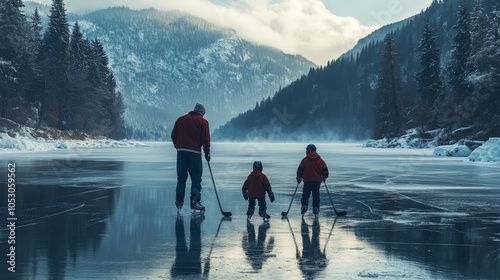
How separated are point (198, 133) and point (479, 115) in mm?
47129

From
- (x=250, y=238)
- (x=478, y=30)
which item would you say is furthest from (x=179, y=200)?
(x=478, y=30)

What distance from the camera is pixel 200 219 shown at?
885 cm

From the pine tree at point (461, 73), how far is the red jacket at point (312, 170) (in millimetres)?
51891

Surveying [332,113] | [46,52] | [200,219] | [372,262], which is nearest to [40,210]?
[200,219]

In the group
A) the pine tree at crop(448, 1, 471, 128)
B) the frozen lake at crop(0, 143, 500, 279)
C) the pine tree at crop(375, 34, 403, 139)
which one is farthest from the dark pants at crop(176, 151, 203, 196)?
the pine tree at crop(375, 34, 403, 139)

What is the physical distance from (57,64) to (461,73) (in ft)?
197

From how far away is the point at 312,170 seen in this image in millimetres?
9312

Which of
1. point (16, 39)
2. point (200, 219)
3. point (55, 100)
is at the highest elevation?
point (16, 39)

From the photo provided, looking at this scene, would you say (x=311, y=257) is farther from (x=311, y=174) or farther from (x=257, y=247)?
(x=311, y=174)

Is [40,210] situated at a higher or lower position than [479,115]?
lower

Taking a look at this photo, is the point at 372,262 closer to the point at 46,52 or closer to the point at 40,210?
the point at 40,210

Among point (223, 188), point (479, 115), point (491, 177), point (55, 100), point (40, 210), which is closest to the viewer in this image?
point (40, 210)

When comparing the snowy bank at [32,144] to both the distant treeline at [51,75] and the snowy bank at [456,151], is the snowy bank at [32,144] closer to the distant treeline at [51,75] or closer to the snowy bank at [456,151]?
the distant treeline at [51,75]

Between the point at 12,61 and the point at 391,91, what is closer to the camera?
the point at 12,61
